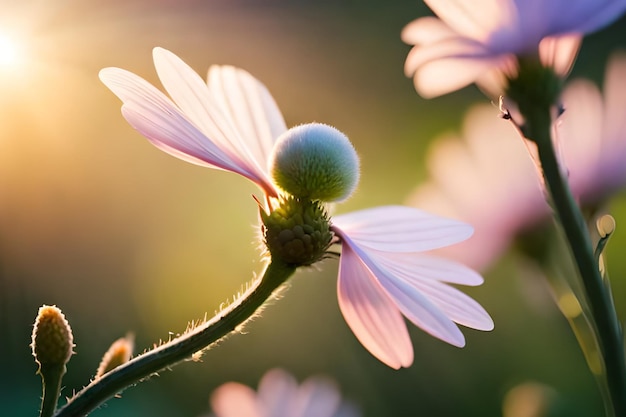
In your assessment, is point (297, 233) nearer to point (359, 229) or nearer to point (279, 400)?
point (359, 229)

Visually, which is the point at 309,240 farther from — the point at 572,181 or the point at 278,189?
the point at 572,181

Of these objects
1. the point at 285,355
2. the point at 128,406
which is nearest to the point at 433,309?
the point at 128,406

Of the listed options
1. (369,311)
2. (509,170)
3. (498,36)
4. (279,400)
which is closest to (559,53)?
(498,36)

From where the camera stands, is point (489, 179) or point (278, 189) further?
point (489, 179)

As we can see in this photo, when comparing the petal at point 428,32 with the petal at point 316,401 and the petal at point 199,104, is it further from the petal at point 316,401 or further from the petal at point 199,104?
the petal at point 316,401

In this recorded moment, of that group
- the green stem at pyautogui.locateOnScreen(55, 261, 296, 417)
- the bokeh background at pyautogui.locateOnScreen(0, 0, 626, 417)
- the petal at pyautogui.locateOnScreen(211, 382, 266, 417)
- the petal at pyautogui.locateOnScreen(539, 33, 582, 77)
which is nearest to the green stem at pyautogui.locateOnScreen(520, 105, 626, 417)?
the petal at pyautogui.locateOnScreen(539, 33, 582, 77)

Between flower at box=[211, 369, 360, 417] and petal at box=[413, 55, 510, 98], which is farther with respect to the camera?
flower at box=[211, 369, 360, 417]

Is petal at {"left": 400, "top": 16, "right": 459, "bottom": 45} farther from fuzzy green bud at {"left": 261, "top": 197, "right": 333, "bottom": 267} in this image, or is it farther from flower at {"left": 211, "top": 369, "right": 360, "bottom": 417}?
flower at {"left": 211, "top": 369, "right": 360, "bottom": 417}

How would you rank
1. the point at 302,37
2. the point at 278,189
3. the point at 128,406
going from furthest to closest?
the point at 302,37
the point at 128,406
the point at 278,189
